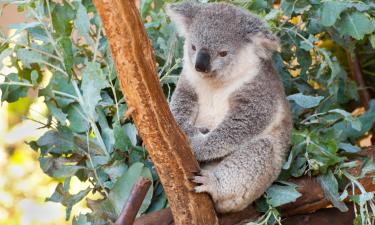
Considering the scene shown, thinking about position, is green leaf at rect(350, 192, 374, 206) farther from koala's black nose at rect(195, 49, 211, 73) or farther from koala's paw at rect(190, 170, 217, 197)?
koala's black nose at rect(195, 49, 211, 73)

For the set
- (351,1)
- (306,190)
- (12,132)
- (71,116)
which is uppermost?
(351,1)

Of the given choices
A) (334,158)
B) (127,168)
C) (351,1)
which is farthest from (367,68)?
(127,168)

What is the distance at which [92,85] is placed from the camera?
3.23m

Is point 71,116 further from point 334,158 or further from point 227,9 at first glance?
point 334,158

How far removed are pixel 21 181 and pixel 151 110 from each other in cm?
245

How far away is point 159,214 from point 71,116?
780mm

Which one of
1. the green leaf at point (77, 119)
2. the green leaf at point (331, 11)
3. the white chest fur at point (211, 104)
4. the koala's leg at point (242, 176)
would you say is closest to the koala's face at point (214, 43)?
the white chest fur at point (211, 104)

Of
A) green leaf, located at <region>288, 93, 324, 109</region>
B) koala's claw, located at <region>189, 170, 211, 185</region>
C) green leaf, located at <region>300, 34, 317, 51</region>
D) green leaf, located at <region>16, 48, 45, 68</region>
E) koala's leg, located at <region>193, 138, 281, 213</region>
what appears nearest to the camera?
koala's claw, located at <region>189, 170, 211, 185</region>

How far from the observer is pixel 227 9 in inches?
127

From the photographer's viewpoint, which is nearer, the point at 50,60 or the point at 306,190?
the point at 306,190

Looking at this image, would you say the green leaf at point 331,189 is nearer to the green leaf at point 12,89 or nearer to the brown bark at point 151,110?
the brown bark at point 151,110

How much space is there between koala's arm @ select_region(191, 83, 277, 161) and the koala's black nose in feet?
0.78

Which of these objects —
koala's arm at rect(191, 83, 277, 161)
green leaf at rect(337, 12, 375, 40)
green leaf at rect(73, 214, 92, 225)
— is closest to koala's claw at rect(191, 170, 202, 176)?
koala's arm at rect(191, 83, 277, 161)

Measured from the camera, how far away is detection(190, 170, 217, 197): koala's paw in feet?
8.96
